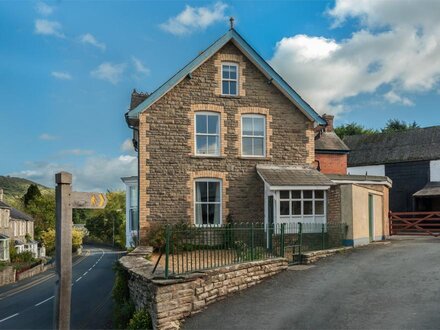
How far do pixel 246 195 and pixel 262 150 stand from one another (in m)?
2.22

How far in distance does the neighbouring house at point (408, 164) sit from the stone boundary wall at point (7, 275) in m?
31.0

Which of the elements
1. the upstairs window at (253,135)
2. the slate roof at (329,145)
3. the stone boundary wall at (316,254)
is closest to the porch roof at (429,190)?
the slate roof at (329,145)

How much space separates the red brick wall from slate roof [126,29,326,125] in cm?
871

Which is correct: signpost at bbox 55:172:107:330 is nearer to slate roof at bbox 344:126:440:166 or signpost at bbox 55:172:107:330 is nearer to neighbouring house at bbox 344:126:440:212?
neighbouring house at bbox 344:126:440:212

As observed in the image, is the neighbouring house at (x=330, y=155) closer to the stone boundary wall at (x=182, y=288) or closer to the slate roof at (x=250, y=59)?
the slate roof at (x=250, y=59)

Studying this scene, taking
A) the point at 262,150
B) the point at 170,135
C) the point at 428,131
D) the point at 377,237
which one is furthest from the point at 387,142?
the point at 170,135

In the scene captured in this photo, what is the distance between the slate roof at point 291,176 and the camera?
67.4 ft

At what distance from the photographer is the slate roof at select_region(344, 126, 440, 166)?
123 feet

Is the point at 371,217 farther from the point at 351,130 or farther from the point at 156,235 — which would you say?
the point at 351,130

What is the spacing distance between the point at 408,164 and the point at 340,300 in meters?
28.7

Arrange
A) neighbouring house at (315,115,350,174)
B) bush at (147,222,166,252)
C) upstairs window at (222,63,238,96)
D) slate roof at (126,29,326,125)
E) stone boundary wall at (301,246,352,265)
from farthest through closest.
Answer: neighbouring house at (315,115,350,174) → upstairs window at (222,63,238,96) → slate roof at (126,29,326,125) → bush at (147,222,166,252) → stone boundary wall at (301,246,352,265)

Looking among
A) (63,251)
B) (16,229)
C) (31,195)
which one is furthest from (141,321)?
(31,195)

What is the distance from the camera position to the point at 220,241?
1397 cm

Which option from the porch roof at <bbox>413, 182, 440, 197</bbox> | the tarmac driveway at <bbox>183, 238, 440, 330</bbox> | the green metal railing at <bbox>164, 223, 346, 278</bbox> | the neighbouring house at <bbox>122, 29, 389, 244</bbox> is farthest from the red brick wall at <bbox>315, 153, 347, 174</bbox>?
the tarmac driveway at <bbox>183, 238, 440, 330</bbox>
